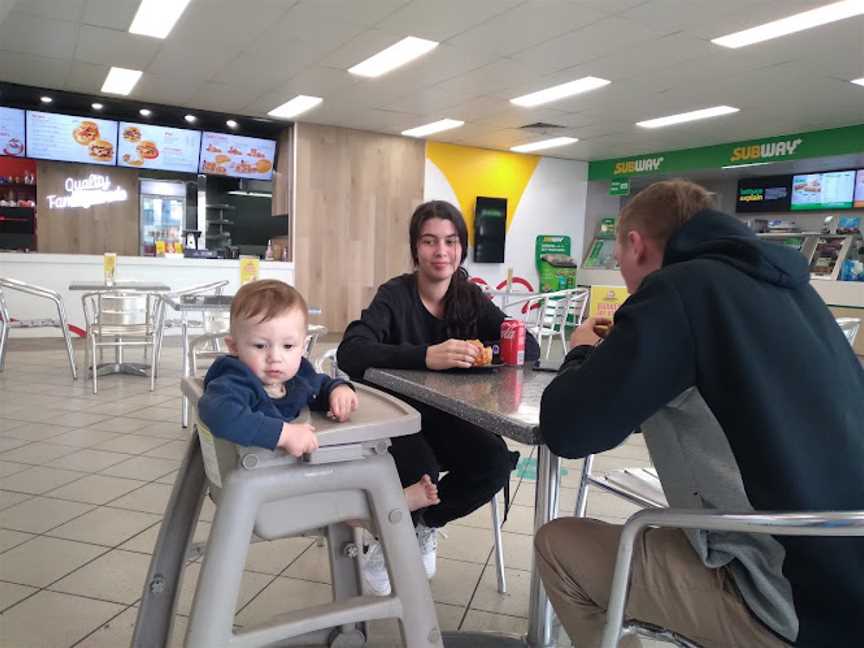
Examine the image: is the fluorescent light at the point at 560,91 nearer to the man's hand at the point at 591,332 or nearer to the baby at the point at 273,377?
the man's hand at the point at 591,332

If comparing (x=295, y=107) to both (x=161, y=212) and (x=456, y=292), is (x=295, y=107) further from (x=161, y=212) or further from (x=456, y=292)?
(x=456, y=292)

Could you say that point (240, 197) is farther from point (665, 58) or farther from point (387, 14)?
point (665, 58)

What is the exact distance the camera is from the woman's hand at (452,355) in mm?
1616

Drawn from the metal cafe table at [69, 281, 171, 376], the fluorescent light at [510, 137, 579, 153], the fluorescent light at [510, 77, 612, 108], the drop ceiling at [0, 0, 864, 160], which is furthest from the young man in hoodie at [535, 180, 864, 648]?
the fluorescent light at [510, 137, 579, 153]

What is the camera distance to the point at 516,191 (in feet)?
34.8

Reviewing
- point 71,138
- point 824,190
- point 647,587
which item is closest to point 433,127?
point 71,138

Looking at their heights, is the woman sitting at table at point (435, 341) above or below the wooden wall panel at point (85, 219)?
below

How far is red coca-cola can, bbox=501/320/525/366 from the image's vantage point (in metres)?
1.79

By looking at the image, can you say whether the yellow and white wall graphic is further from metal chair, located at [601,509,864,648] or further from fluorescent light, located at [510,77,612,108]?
metal chair, located at [601,509,864,648]

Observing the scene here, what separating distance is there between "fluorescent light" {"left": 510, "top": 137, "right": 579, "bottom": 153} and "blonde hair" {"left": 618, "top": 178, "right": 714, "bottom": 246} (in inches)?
338

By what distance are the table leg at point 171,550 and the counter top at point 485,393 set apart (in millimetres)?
479

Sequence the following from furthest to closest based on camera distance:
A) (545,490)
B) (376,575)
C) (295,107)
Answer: (295,107) → (376,575) → (545,490)

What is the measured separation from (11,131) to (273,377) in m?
8.10

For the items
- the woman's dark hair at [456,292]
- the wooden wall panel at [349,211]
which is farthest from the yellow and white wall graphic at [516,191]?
the woman's dark hair at [456,292]
